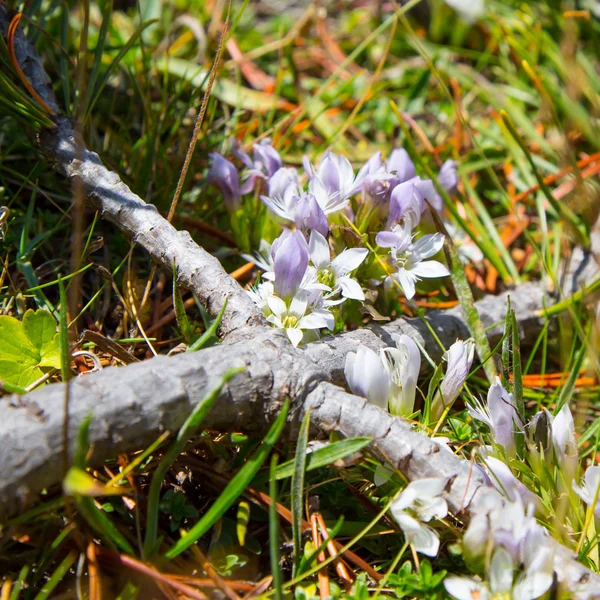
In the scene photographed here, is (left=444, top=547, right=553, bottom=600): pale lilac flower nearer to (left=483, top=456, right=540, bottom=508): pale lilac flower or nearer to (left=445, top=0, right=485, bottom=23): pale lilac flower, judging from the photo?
(left=483, top=456, right=540, bottom=508): pale lilac flower

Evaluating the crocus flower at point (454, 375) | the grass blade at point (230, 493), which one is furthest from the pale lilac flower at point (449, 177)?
the grass blade at point (230, 493)

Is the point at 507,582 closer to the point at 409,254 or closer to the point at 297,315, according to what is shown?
the point at 297,315

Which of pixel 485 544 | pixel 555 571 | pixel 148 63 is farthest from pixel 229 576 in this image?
pixel 148 63

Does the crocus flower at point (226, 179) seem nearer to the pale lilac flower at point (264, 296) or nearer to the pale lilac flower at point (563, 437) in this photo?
the pale lilac flower at point (264, 296)

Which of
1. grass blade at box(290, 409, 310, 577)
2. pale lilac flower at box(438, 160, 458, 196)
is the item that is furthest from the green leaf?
pale lilac flower at box(438, 160, 458, 196)

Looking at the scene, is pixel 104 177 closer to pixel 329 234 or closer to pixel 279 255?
pixel 279 255
